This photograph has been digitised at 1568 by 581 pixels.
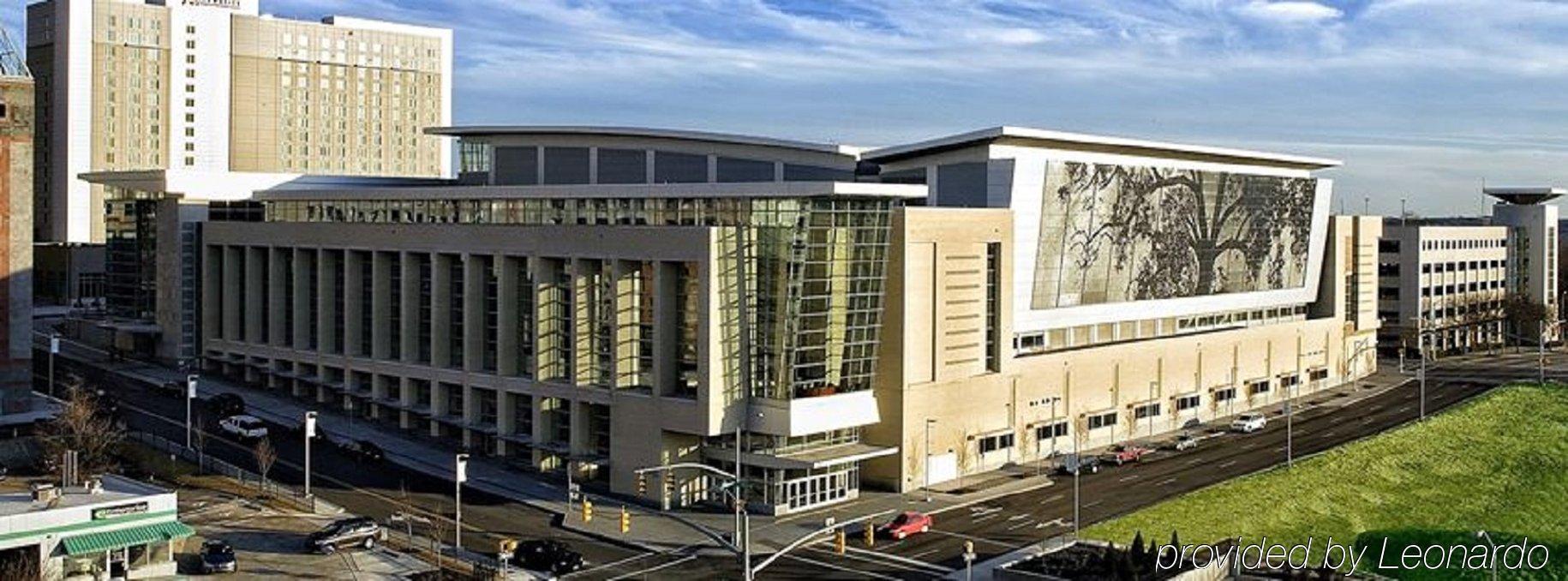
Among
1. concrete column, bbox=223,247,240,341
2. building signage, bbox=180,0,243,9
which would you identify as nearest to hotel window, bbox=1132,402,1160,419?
concrete column, bbox=223,247,240,341

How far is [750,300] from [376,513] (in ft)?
66.8

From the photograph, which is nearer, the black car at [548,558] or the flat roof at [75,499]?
the flat roof at [75,499]

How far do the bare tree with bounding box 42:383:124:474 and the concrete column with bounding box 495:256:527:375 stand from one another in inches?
793

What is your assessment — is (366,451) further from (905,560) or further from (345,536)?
(905,560)

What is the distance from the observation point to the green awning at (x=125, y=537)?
54469 mm

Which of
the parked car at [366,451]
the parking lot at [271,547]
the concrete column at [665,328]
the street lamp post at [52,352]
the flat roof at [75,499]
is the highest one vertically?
the concrete column at [665,328]

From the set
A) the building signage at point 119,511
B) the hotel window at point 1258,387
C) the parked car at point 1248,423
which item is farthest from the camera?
the hotel window at point 1258,387

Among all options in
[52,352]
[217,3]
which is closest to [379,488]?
[52,352]

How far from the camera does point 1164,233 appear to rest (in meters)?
103

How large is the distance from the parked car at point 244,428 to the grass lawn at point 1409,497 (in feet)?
158

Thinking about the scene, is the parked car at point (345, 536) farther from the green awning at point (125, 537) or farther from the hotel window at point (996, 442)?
the hotel window at point (996, 442)

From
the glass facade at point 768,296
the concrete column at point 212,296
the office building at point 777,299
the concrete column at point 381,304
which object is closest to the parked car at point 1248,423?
the office building at point 777,299

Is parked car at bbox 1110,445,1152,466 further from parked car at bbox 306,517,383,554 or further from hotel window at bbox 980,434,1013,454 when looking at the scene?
parked car at bbox 306,517,383,554

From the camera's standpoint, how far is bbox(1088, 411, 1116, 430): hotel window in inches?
3659
